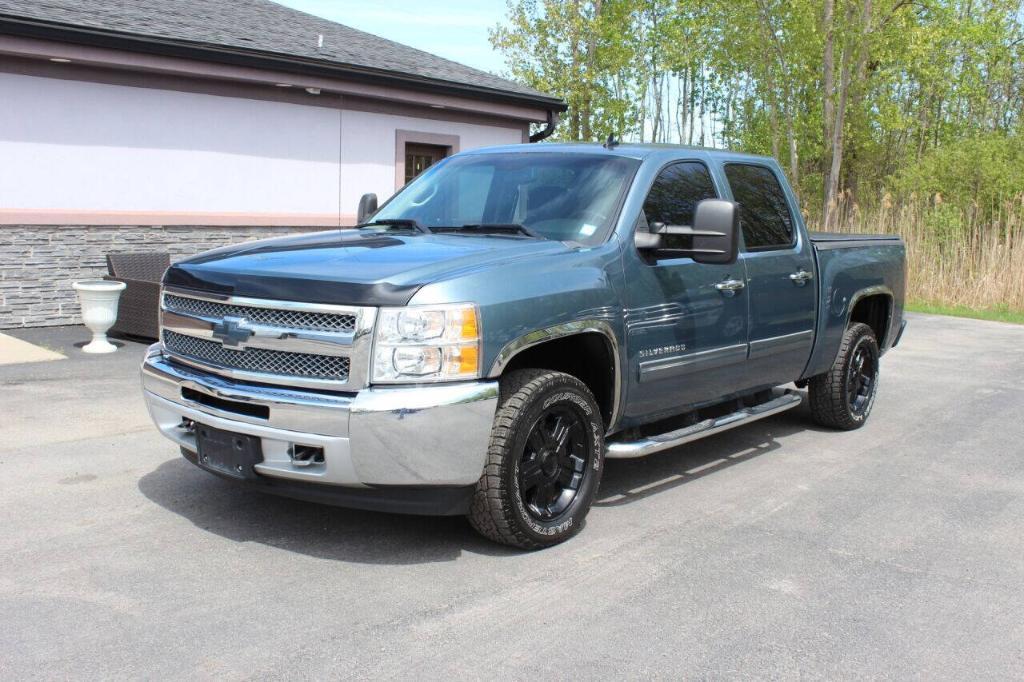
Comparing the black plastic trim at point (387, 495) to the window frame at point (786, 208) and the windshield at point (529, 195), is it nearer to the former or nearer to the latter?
the windshield at point (529, 195)

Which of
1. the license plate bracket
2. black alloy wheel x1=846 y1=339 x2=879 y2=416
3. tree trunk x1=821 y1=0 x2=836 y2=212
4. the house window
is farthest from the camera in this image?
tree trunk x1=821 y1=0 x2=836 y2=212

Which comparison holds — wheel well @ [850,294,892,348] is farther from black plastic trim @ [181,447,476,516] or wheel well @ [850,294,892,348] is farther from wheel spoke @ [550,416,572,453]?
black plastic trim @ [181,447,476,516]

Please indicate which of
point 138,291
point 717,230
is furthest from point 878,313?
point 138,291

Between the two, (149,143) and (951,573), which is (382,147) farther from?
(951,573)

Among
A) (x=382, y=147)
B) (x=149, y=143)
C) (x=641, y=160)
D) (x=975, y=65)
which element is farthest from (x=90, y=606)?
(x=975, y=65)

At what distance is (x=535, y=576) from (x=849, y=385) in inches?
157

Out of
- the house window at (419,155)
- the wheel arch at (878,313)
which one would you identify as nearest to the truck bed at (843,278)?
the wheel arch at (878,313)

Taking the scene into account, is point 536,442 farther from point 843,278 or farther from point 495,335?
point 843,278

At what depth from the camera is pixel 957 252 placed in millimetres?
17281

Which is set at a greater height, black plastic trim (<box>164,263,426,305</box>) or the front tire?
black plastic trim (<box>164,263,426,305</box>)

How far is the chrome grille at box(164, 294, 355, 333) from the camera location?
4258 mm

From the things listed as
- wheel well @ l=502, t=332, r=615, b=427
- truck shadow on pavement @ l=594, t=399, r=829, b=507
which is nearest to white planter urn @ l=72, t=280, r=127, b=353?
truck shadow on pavement @ l=594, t=399, r=829, b=507

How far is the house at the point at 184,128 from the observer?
11.6 metres

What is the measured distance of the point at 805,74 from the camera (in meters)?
27.0
